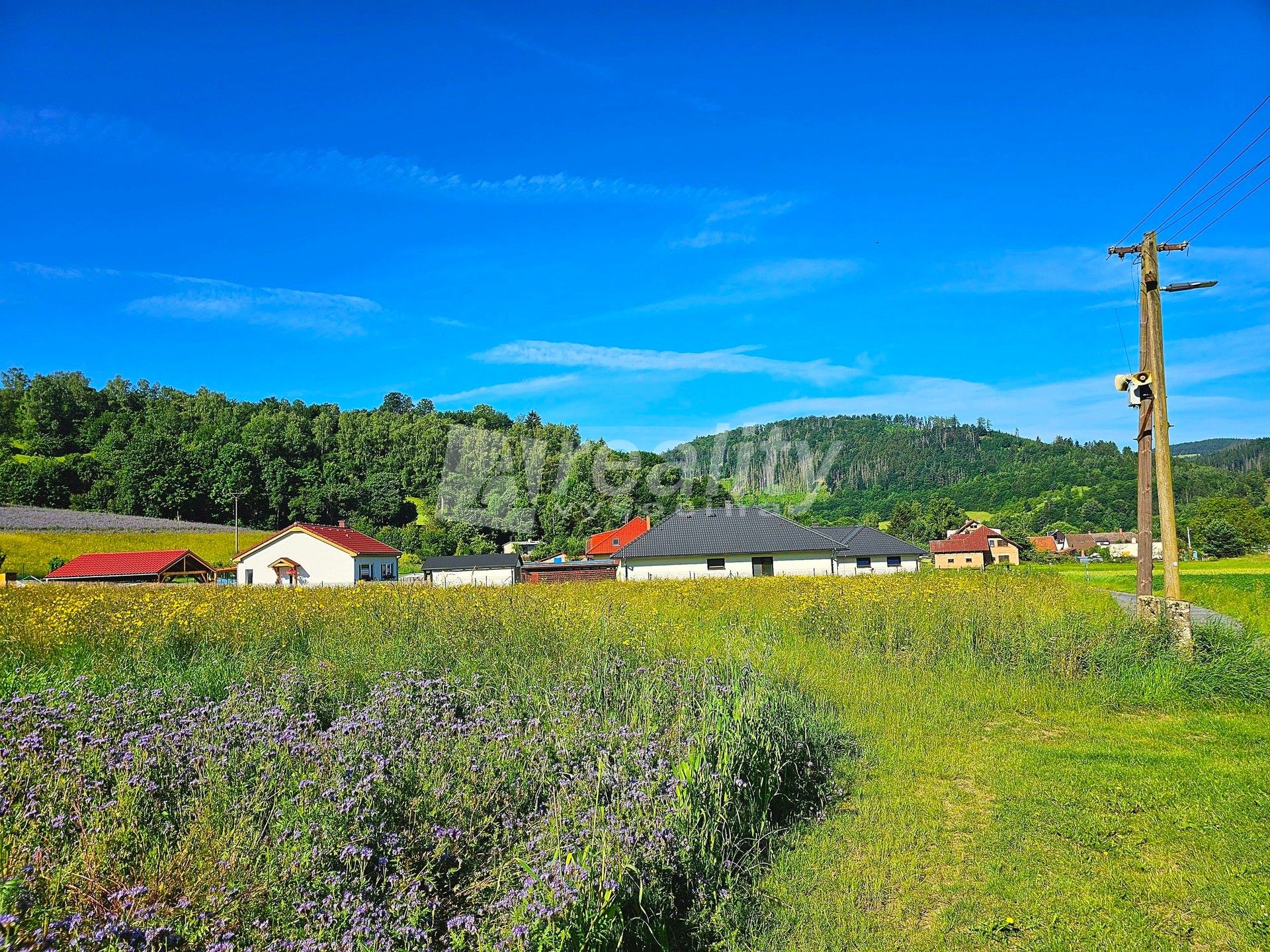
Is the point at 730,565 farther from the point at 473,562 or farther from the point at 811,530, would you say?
the point at 473,562

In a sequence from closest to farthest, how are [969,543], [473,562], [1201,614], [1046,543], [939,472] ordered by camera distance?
[1201,614], [473,562], [969,543], [1046,543], [939,472]

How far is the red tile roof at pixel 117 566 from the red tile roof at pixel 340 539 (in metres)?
5.59

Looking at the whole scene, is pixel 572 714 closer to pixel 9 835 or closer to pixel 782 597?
pixel 9 835

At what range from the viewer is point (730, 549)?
3222 centimetres

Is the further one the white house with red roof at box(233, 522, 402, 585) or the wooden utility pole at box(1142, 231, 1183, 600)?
the white house with red roof at box(233, 522, 402, 585)

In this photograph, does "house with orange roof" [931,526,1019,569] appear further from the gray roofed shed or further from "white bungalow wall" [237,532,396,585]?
"white bungalow wall" [237,532,396,585]

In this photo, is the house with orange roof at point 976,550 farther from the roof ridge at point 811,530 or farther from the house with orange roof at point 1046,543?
the roof ridge at point 811,530

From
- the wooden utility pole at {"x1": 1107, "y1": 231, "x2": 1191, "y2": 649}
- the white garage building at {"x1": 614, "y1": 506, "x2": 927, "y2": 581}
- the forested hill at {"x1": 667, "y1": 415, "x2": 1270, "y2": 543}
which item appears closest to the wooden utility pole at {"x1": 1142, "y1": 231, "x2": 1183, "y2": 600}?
the wooden utility pole at {"x1": 1107, "y1": 231, "x2": 1191, "y2": 649}

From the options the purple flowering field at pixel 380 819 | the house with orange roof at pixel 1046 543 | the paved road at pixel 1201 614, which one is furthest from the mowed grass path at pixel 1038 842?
the house with orange roof at pixel 1046 543

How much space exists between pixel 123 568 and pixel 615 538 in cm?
3192

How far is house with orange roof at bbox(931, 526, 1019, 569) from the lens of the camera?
67938mm

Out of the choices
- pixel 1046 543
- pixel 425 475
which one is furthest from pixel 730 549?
pixel 1046 543

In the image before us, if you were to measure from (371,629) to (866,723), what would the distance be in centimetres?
630

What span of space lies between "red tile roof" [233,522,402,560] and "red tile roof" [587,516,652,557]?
17015mm
